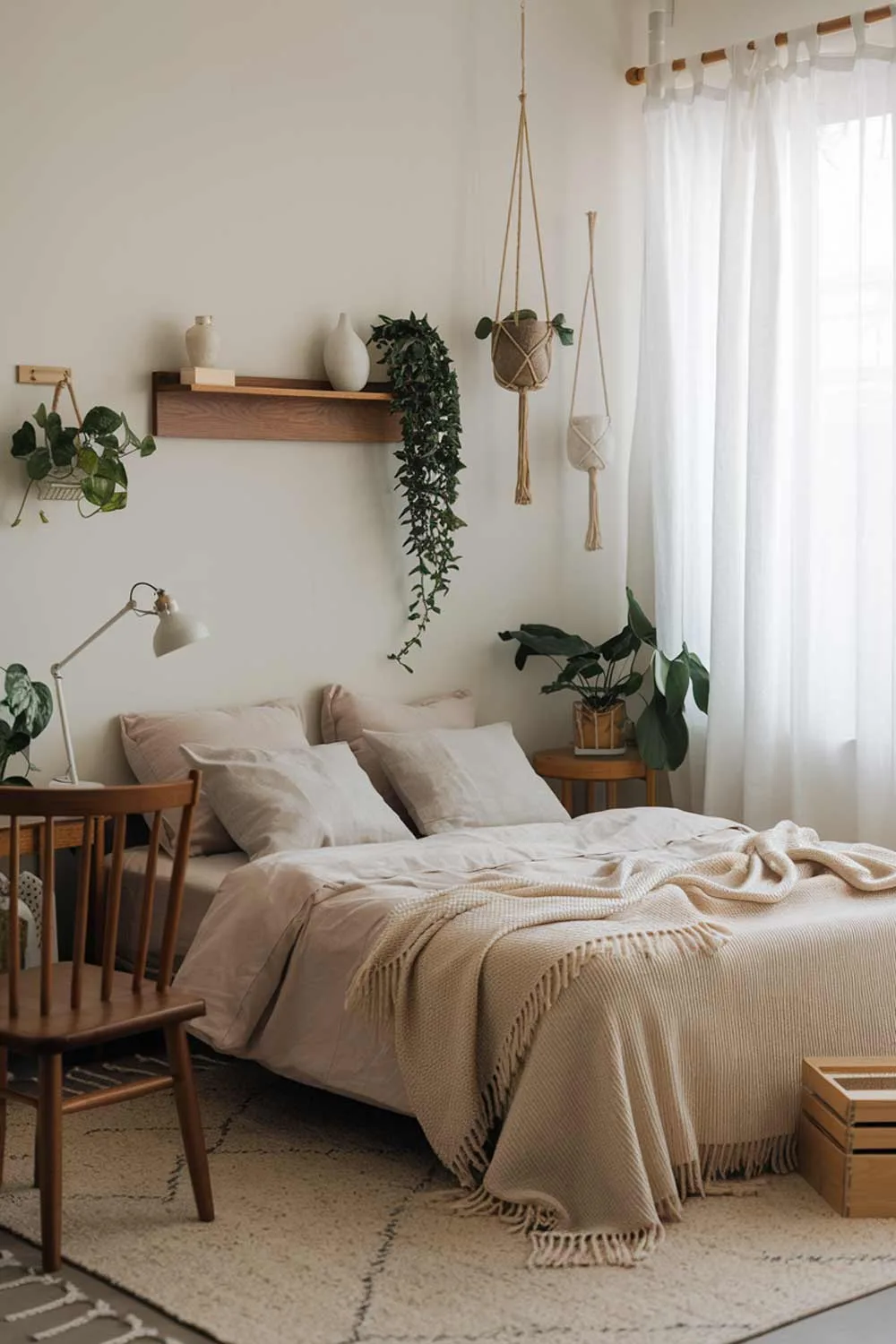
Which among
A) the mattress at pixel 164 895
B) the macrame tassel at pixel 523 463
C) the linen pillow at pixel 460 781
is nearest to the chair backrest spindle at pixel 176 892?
the mattress at pixel 164 895

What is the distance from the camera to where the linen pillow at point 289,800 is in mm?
4102

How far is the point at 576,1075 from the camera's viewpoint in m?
3.12

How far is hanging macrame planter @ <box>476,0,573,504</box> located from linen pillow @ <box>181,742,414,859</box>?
4.17ft

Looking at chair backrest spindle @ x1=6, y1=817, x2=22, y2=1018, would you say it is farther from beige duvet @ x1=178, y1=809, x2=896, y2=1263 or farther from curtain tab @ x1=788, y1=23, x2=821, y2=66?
curtain tab @ x1=788, y1=23, x2=821, y2=66

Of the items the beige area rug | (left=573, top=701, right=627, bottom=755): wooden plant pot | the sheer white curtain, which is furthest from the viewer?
(left=573, top=701, right=627, bottom=755): wooden plant pot

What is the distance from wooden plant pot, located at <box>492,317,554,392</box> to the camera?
5012 mm

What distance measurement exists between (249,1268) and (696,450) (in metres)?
3.16

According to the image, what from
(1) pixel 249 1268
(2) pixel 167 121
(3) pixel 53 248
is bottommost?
(1) pixel 249 1268

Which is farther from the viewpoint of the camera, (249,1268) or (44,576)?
(44,576)

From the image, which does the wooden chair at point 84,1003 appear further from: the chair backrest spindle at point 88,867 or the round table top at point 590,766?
the round table top at point 590,766

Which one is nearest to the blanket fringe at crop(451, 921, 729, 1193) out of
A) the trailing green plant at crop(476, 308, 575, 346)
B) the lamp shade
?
the lamp shade

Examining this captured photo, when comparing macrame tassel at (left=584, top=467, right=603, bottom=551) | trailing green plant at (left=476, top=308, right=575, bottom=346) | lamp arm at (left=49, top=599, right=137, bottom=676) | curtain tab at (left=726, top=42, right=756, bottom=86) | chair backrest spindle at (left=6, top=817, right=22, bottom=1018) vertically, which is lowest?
chair backrest spindle at (left=6, top=817, right=22, bottom=1018)

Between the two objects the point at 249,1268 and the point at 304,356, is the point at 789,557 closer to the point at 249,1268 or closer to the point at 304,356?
the point at 304,356

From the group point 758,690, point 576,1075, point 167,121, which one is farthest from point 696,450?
point 576,1075
